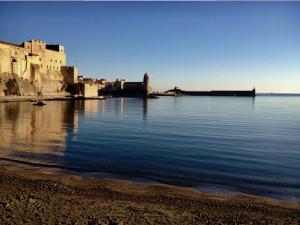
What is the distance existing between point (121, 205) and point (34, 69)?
7003cm

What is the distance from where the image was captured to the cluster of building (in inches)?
2415

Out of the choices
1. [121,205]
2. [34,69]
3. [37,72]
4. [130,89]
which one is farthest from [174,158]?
[130,89]

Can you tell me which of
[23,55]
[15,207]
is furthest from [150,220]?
[23,55]

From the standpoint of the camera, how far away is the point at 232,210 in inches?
268

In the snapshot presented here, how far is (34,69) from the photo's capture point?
233ft

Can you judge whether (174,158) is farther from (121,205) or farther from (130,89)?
(130,89)

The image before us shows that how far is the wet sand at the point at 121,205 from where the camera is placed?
5922 millimetres

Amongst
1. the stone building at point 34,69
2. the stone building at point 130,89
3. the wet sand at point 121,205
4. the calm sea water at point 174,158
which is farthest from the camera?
the stone building at point 130,89

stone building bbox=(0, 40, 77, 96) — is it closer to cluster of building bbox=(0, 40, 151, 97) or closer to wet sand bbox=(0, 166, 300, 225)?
cluster of building bbox=(0, 40, 151, 97)

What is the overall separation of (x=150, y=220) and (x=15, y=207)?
2.64 meters

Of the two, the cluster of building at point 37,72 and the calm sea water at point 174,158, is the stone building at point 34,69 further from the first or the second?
the calm sea water at point 174,158

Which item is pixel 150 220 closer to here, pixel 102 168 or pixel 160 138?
pixel 102 168

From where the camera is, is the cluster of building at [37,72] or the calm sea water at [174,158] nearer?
the calm sea water at [174,158]

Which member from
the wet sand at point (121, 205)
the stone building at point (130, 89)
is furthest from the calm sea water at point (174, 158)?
the stone building at point (130, 89)
